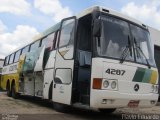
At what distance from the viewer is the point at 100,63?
352 inches

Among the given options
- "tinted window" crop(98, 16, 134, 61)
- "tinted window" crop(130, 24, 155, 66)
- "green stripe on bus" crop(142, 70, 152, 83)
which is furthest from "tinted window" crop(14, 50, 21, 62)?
"green stripe on bus" crop(142, 70, 152, 83)

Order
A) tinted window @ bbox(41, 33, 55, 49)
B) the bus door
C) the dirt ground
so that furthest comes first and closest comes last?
tinted window @ bbox(41, 33, 55, 49) < the bus door < the dirt ground

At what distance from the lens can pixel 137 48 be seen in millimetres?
9906

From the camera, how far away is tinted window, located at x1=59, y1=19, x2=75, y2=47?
10.8m

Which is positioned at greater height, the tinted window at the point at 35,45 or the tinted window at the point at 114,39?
the tinted window at the point at 35,45

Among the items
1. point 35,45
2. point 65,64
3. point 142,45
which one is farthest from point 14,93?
point 142,45

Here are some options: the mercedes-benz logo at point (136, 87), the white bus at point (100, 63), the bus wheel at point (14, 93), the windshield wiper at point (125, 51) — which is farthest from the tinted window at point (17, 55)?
the mercedes-benz logo at point (136, 87)

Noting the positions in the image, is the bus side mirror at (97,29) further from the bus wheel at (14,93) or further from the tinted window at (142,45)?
the bus wheel at (14,93)

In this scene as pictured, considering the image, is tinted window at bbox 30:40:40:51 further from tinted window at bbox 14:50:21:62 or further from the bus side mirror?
the bus side mirror

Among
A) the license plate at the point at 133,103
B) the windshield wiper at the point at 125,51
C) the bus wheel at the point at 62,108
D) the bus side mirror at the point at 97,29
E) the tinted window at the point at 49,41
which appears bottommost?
the bus wheel at the point at 62,108

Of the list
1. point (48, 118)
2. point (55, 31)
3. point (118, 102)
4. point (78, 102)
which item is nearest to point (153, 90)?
point (118, 102)

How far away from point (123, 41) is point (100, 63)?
1211 mm

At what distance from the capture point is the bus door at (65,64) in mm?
10258

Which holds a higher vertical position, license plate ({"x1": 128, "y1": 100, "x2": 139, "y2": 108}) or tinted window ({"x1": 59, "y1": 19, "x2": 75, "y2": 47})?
tinted window ({"x1": 59, "y1": 19, "x2": 75, "y2": 47})
